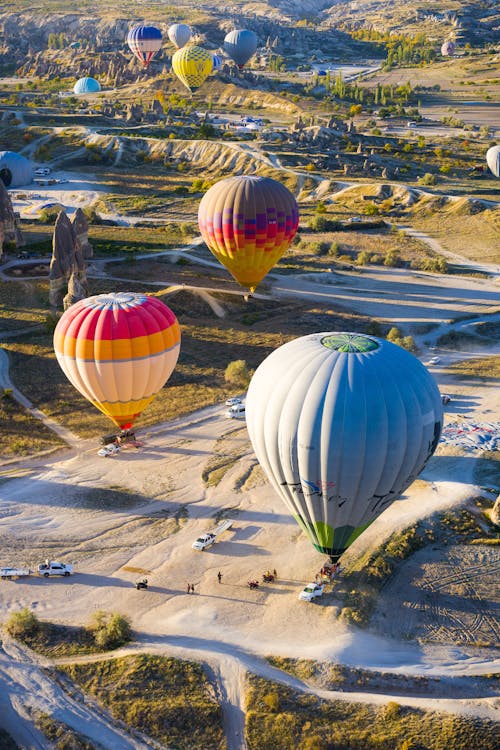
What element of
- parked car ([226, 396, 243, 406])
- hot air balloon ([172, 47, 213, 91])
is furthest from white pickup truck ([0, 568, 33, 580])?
hot air balloon ([172, 47, 213, 91])

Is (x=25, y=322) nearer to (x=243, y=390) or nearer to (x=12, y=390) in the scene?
(x=12, y=390)

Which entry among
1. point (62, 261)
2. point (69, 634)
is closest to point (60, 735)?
point (69, 634)

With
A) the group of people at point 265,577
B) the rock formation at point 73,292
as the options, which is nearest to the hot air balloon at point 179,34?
the rock formation at point 73,292

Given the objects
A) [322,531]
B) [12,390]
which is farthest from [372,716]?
[12,390]

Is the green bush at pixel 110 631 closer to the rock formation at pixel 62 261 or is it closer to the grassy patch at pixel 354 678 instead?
the grassy patch at pixel 354 678

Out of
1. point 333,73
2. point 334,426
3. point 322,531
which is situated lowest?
point 322,531

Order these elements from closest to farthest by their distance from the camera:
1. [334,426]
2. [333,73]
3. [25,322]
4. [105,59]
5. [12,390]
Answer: [334,426], [12,390], [25,322], [105,59], [333,73]

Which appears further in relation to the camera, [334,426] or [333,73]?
[333,73]
